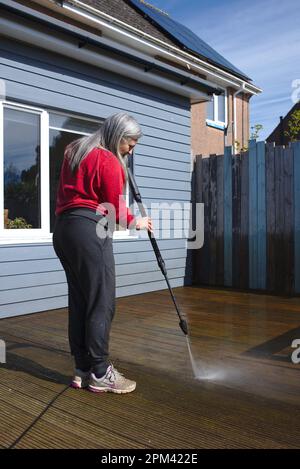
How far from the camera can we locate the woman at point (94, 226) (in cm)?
285

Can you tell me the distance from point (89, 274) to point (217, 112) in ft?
38.2

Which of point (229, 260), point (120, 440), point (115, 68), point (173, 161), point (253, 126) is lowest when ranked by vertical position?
point (120, 440)

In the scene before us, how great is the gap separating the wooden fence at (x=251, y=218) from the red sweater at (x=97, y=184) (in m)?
4.25

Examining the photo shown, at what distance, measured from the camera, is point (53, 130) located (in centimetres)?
573

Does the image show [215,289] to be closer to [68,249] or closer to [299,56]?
[68,249]

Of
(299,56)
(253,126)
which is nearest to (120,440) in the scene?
(299,56)

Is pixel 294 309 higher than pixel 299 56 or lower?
lower

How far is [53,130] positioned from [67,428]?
12.9 feet

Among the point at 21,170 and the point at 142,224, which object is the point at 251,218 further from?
the point at 142,224

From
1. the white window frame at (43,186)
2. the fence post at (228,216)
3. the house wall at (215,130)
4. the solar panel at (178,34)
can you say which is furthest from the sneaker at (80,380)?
the house wall at (215,130)

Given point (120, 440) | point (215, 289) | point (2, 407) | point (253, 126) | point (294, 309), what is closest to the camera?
point (120, 440)

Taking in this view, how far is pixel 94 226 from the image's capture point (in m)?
2.88

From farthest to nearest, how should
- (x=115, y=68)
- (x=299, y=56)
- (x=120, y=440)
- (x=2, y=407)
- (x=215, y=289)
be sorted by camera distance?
(x=299, y=56)
(x=215, y=289)
(x=115, y=68)
(x=2, y=407)
(x=120, y=440)

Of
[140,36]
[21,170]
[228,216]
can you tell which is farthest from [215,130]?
[21,170]
